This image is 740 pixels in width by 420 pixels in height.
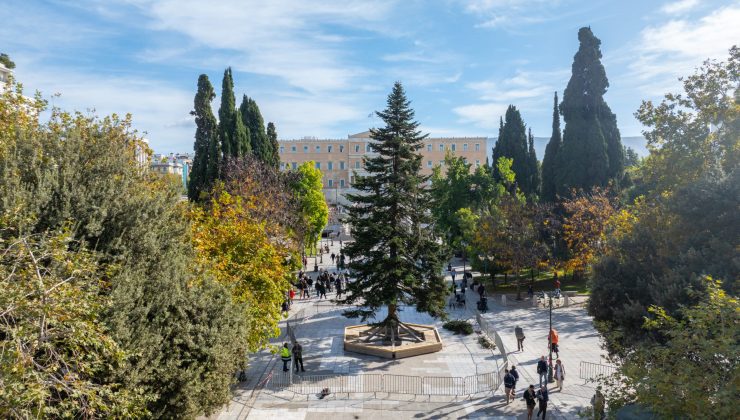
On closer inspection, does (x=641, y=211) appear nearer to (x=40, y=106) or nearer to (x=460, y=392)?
(x=460, y=392)

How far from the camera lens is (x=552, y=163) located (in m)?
40.9

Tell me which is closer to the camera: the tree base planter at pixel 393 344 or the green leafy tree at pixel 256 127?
the tree base planter at pixel 393 344

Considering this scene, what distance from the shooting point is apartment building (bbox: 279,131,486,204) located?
8481cm

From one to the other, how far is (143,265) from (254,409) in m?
6.15

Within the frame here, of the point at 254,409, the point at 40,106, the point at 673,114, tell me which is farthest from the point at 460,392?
the point at 40,106

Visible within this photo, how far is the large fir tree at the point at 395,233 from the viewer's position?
64.9ft

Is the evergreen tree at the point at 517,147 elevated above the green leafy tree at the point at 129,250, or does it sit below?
above

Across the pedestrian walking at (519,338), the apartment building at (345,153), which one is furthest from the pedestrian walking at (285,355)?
the apartment building at (345,153)

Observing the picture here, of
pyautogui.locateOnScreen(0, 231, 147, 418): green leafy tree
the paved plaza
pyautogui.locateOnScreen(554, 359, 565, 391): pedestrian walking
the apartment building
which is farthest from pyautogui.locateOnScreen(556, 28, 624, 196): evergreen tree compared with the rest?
the apartment building

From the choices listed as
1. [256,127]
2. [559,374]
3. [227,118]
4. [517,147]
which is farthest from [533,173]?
[559,374]

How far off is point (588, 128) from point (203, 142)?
2813 centimetres

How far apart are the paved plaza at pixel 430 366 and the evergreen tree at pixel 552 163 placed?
48.4 feet

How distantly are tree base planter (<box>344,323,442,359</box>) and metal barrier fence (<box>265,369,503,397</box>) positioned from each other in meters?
2.42

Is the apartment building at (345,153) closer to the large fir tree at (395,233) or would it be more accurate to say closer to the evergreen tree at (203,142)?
the evergreen tree at (203,142)
